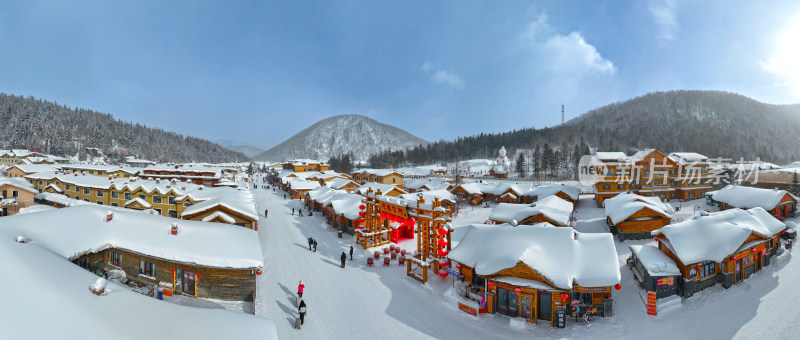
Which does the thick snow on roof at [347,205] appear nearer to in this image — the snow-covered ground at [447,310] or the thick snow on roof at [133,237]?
the snow-covered ground at [447,310]

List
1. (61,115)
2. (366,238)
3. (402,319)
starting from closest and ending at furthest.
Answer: (402,319) → (366,238) → (61,115)

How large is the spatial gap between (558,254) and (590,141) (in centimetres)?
13839

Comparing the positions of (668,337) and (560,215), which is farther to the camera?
(560,215)

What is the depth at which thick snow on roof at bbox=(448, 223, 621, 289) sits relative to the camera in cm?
1527

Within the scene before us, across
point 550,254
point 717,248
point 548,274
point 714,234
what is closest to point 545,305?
point 548,274

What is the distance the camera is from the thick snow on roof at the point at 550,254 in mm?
15273

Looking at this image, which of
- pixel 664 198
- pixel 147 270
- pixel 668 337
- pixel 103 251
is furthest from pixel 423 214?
pixel 664 198

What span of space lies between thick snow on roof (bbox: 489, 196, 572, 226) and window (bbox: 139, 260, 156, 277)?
2570 cm

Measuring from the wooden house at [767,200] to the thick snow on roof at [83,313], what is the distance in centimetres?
4449

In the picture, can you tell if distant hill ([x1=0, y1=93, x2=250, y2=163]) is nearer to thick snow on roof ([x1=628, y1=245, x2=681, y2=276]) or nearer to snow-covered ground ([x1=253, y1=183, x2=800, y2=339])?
snow-covered ground ([x1=253, y1=183, x2=800, y2=339])

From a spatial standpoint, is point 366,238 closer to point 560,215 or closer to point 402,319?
point 402,319

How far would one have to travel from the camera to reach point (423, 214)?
23234 millimetres

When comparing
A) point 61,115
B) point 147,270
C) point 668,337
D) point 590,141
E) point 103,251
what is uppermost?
point 61,115

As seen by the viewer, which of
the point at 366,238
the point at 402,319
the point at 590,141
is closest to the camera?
the point at 402,319
